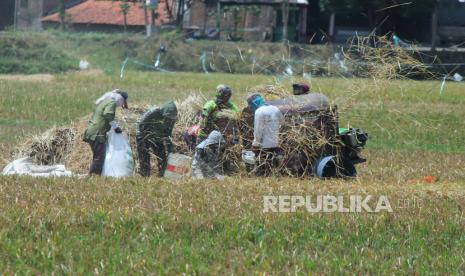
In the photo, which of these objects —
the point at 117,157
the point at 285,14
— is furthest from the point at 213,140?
the point at 285,14

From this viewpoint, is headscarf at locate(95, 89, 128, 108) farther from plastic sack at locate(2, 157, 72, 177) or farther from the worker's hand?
the worker's hand

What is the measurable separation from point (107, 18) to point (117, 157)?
56.3 meters

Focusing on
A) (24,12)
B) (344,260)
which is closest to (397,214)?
(344,260)

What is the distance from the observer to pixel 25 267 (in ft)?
27.2

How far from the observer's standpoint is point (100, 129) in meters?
14.7

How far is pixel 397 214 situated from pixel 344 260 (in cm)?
212

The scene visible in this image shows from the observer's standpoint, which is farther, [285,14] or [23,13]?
[23,13]

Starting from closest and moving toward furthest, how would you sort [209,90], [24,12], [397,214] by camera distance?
[397,214] → [209,90] → [24,12]

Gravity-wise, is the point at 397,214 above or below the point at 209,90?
above

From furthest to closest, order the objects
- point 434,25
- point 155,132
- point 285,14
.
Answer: point 285,14
point 434,25
point 155,132

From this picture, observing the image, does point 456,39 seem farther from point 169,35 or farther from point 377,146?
point 377,146

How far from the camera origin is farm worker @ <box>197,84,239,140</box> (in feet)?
48.5

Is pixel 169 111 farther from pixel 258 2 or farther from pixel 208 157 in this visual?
pixel 258 2

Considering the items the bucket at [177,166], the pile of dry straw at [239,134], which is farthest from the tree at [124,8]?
the bucket at [177,166]
